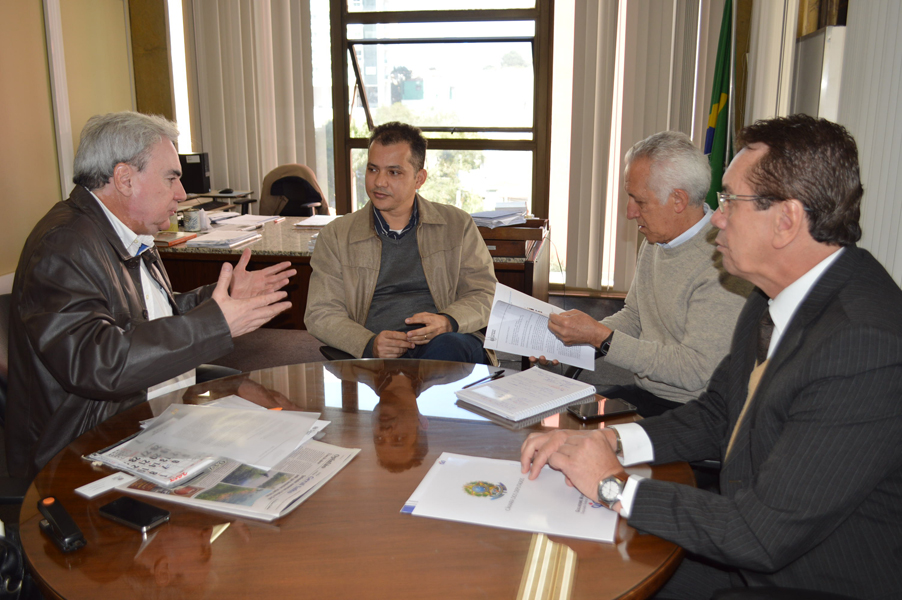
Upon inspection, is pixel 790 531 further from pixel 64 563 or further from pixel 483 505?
pixel 64 563

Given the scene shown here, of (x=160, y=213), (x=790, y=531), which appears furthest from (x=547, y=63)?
(x=790, y=531)

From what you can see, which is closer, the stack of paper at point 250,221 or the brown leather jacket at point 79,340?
the brown leather jacket at point 79,340

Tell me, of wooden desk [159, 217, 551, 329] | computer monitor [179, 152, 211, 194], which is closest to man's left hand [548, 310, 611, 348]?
wooden desk [159, 217, 551, 329]

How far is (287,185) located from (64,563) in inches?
154

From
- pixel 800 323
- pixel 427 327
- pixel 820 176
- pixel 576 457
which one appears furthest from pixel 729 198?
pixel 427 327

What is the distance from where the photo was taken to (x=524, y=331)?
2076mm

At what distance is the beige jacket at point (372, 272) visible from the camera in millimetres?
2621

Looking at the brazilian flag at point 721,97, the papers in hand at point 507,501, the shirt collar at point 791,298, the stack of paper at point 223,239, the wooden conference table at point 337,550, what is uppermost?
the brazilian flag at point 721,97

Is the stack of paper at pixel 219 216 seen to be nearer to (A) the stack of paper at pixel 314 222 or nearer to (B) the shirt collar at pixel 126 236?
(A) the stack of paper at pixel 314 222

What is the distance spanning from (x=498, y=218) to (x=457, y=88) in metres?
2.72

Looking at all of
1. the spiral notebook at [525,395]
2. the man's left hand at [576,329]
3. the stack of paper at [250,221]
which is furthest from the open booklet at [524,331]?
the stack of paper at [250,221]

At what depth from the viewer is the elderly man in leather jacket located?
1548mm

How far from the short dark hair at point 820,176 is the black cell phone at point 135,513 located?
1.19 meters

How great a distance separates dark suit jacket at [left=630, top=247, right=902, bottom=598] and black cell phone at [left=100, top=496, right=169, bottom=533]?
2.57 ft
